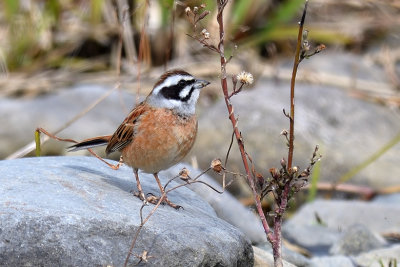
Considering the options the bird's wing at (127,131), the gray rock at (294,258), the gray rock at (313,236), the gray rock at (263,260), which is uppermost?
the bird's wing at (127,131)

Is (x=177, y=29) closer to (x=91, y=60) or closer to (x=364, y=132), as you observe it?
(x=91, y=60)

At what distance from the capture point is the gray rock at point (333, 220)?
626 centimetres

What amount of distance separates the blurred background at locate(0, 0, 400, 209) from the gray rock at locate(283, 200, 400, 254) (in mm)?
328

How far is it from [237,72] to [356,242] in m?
4.26

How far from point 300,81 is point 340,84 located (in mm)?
469

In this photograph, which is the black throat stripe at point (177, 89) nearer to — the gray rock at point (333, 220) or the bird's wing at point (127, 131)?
the bird's wing at point (127, 131)

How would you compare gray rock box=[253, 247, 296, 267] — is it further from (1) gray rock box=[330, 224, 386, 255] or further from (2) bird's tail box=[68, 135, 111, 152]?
(2) bird's tail box=[68, 135, 111, 152]

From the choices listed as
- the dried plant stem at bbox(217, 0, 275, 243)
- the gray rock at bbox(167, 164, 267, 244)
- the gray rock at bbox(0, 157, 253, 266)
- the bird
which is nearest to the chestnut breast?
the bird

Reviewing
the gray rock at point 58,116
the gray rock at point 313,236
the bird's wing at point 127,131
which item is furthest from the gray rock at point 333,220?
the gray rock at point 58,116

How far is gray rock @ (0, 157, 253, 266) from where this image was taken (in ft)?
12.0

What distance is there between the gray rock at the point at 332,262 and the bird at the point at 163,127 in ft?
3.97

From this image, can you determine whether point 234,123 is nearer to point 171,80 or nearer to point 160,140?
point 160,140

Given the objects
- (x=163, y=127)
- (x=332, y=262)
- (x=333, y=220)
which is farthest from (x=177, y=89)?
(x=333, y=220)

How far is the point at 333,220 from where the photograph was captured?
6645 millimetres
